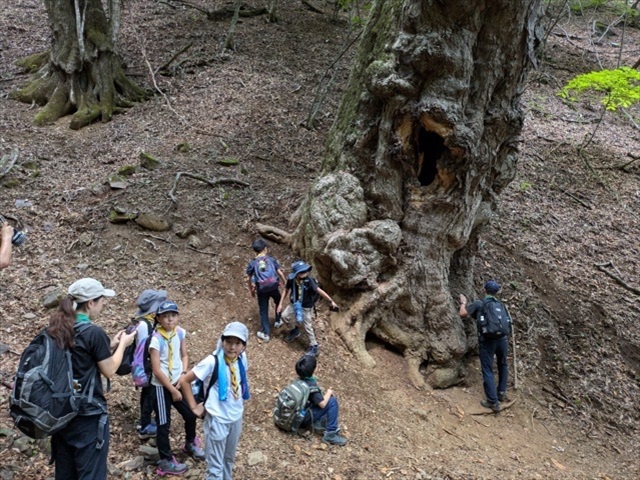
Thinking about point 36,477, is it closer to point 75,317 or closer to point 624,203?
point 75,317

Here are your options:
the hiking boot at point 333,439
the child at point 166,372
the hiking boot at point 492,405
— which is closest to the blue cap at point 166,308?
the child at point 166,372

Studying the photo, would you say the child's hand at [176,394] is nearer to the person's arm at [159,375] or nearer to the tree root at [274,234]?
the person's arm at [159,375]

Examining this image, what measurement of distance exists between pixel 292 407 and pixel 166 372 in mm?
1590

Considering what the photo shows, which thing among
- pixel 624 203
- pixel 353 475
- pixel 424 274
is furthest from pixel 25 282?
pixel 624 203

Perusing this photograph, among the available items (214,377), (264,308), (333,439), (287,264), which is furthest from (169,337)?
(287,264)

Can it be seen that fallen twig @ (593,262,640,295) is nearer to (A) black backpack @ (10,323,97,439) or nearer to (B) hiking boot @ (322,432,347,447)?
(B) hiking boot @ (322,432,347,447)

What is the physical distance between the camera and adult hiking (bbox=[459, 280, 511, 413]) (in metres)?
7.12

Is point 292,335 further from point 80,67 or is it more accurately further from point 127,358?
point 80,67

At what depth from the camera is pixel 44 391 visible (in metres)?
3.10

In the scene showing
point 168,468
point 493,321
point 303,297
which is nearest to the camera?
point 168,468

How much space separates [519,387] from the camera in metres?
7.95

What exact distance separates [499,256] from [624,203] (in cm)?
540

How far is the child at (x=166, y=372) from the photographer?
410cm

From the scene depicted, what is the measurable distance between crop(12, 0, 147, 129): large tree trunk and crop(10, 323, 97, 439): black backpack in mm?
9611
